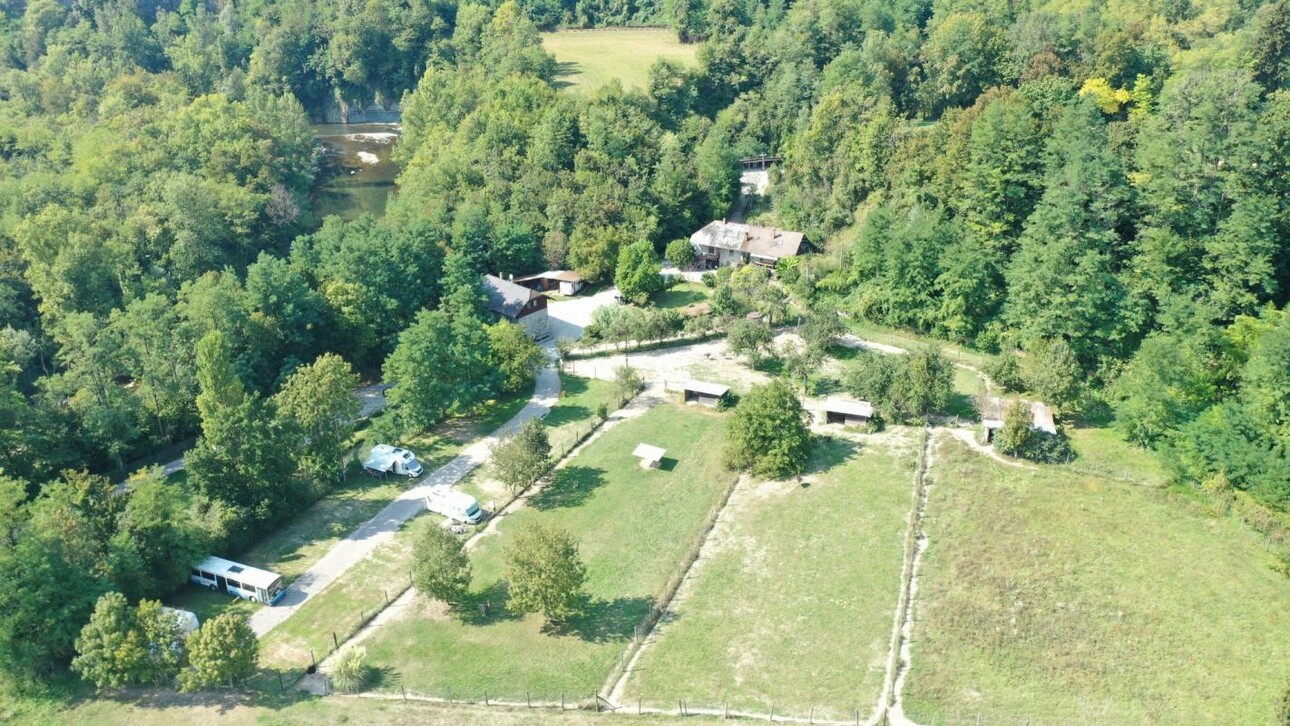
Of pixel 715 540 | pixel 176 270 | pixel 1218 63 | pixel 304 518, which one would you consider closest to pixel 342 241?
pixel 176 270

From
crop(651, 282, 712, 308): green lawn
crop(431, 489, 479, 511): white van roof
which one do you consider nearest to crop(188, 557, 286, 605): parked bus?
crop(431, 489, 479, 511): white van roof

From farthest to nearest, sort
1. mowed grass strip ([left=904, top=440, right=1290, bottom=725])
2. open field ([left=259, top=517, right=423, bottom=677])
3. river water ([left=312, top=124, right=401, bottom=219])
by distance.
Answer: river water ([left=312, top=124, right=401, bottom=219]) → open field ([left=259, top=517, right=423, bottom=677]) → mowed grass strip ([left=904, top=440, right=1290, bottom=725])

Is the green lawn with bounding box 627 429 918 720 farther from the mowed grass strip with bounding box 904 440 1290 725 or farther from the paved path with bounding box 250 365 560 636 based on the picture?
the paved path with bounding box 250 365 560 636

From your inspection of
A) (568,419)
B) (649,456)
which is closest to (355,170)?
(568,419)

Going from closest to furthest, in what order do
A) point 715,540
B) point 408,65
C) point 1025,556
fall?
point 1025,556, point 715,540, point 408,65

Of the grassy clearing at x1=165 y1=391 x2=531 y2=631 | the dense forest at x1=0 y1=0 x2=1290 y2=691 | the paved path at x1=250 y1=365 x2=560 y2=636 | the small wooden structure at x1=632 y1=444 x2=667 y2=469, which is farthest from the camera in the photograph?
the small wooden structure at x1=632 y1=444 x2=667 y2=469

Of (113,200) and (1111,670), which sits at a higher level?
(113,200)

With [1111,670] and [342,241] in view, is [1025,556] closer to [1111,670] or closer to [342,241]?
[1111,670]
